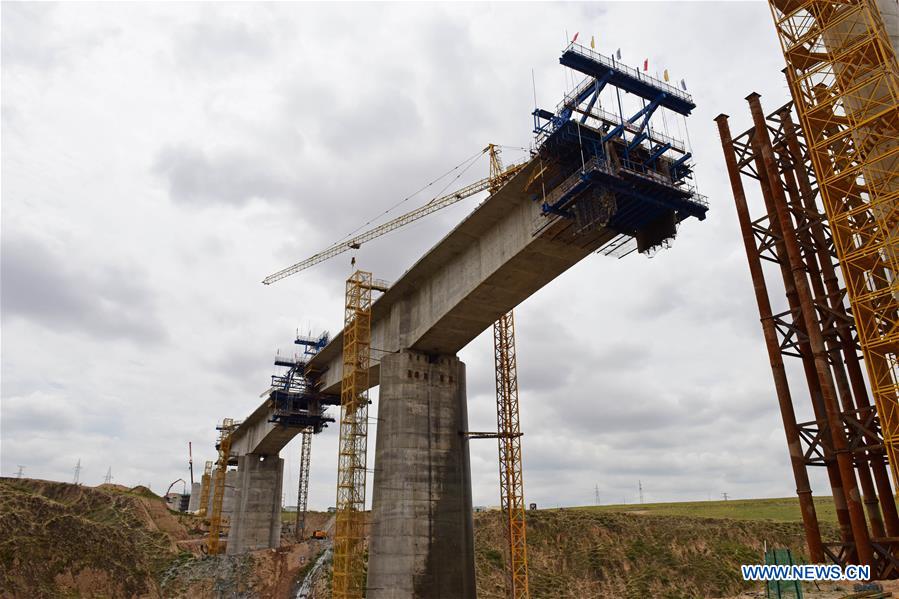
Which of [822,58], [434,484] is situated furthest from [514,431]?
[822,58]

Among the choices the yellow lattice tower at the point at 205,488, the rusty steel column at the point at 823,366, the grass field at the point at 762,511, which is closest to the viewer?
the rusty steel column at the point at 823,366

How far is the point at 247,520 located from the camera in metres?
71.0

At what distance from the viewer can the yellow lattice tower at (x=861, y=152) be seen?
81.3 feet

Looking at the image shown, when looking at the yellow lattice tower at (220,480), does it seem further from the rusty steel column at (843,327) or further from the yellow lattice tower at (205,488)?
the rusty steel column at (843,327)

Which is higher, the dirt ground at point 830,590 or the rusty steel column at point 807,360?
the rusty steel column at point 807,360

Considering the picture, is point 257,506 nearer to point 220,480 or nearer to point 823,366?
point 220,480

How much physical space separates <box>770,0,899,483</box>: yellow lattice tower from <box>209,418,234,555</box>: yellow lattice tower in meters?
74.8

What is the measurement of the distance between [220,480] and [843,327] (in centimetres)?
7723

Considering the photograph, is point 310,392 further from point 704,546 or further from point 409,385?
point 704,546

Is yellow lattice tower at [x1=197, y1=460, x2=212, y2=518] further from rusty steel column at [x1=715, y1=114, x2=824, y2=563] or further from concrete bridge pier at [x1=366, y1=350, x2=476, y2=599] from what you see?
rusty steel column at [x1=715, y1=114, x2=824, y2=563]

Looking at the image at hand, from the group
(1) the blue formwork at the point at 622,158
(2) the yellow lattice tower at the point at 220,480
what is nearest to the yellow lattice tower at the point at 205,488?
(2) the yellow lattice tower at the point at 220,480

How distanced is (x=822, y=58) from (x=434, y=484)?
30321mm

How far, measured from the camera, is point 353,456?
137 feet

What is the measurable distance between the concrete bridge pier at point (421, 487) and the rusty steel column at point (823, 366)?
771 inches
